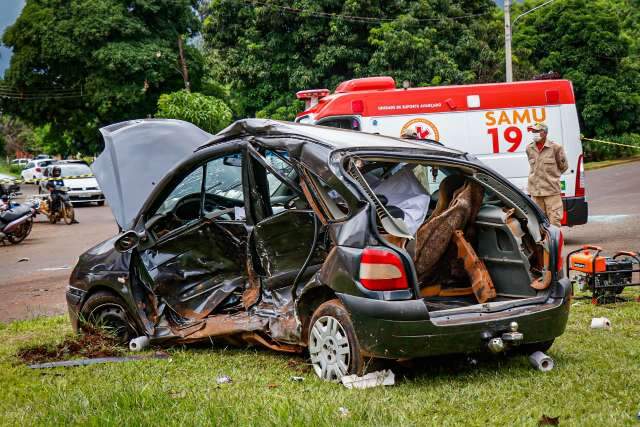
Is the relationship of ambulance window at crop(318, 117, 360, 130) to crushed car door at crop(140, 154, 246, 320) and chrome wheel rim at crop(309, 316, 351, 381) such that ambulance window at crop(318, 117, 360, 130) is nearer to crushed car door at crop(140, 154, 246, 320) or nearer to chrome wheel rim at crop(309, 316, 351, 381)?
crushed car door at crop(140, 154, 246, 320)

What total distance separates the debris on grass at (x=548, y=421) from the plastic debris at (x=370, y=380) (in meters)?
1.08

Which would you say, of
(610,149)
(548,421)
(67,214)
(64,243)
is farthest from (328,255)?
(610,149)

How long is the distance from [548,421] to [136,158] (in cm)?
491

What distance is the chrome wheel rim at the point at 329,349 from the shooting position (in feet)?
16.7

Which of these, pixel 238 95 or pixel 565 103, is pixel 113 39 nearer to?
pixel 238 95

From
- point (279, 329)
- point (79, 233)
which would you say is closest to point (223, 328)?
point (279, 329)

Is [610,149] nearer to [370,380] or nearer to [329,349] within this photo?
[329,349]

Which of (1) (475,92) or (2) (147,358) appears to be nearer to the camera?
(2) (147,358)

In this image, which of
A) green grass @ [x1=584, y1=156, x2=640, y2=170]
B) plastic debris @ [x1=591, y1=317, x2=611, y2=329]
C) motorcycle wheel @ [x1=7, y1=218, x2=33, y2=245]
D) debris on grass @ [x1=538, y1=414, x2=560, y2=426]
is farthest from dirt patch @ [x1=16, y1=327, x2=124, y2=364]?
green grass @ [x1=584, y1=156, x2=640, y2=170]

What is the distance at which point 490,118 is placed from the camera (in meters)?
13.3

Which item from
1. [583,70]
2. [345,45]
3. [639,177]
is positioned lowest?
[639,177]

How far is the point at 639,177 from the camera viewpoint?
2705 centimetres

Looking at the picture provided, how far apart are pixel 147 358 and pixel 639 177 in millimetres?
24216

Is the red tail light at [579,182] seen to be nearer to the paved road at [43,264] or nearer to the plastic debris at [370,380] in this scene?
the paved road at [43,264]
